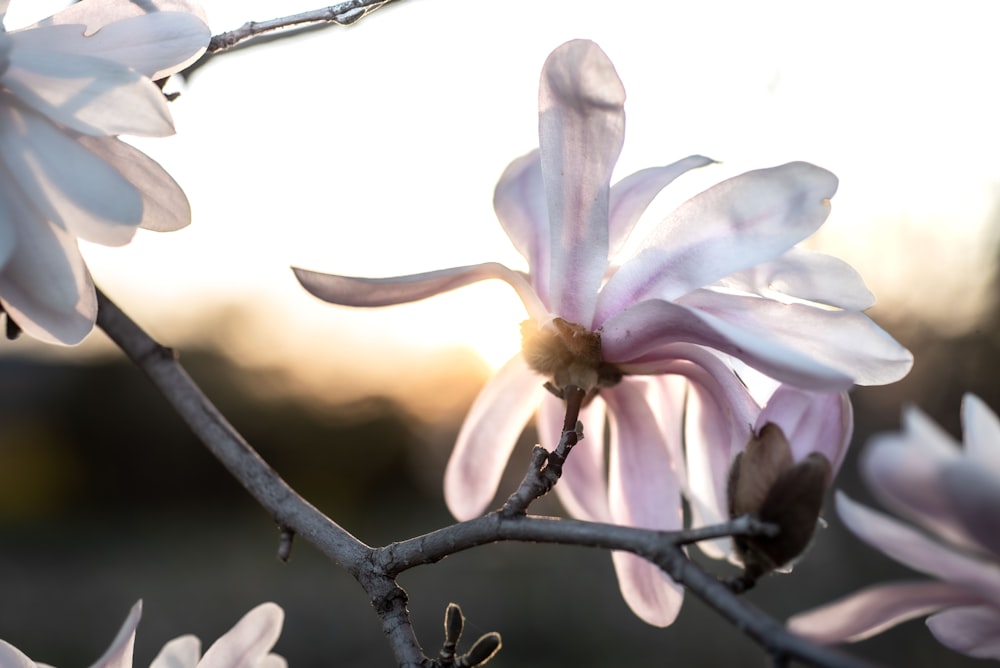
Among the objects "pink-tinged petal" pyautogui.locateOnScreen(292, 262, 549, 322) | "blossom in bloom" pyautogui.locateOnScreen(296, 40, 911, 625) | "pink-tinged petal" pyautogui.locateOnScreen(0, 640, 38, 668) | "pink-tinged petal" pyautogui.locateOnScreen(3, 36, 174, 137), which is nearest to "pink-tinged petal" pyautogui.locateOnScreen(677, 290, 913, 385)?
"blossom in bloom" pyautogui.locateOnScreen(296, 40, 911, 625)

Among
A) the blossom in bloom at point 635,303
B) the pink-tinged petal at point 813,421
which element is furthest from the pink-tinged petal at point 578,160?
the pink-tinged petal at point 813,421

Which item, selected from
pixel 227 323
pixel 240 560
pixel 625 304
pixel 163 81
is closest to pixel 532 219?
pixel 625 304

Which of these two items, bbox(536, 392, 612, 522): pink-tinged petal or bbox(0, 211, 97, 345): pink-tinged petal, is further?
bbox(536, 392, 612, 522): pink-tinged petal

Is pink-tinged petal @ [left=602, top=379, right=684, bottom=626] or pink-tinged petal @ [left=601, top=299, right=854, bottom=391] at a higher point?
pink-tinged petal @ [left=601, top=299, right=854, bottom=391]

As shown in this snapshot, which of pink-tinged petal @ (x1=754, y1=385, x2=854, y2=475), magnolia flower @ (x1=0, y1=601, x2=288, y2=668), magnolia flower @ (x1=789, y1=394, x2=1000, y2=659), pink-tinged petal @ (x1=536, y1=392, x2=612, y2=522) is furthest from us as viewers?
pink-tinged petal @ (x1=536, y1=392, x2=612, y2=522)

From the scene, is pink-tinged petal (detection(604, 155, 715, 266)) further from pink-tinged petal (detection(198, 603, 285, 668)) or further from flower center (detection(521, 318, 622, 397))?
pink-tinged petal (detection(198, 603, 285, 668))

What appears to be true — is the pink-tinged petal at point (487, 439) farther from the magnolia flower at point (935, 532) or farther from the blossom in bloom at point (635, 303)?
the magnolia flower at point (935, 532)

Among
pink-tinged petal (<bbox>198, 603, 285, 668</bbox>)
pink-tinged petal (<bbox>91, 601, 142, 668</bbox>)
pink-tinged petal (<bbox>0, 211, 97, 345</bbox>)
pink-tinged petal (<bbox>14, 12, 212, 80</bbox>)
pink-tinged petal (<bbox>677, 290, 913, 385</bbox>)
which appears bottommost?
pink-tinged petal (<bbox>198, 603, 285, 668</bbox>)

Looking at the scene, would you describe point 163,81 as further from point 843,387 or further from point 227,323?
point 227,323
